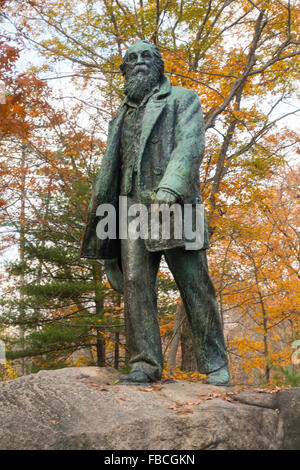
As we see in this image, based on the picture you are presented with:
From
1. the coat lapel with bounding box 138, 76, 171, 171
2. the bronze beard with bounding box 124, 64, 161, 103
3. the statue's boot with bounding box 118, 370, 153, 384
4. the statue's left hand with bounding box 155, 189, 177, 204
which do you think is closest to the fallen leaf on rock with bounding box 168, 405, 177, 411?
the statue's boot with bounding box 118, 370, 153, 384

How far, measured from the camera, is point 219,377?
3510mm

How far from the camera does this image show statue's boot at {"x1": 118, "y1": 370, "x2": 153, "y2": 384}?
10.9 ft

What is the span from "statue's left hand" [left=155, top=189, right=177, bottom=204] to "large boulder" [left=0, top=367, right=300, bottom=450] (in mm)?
1193

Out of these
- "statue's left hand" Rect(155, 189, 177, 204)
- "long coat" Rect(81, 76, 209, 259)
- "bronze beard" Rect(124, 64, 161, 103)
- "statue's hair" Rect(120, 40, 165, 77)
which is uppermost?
"statue's hair" Rect(120, 40, 165, 77)

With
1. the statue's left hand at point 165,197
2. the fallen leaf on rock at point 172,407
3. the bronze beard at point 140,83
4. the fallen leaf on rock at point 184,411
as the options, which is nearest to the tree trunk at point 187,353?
the bronze beard at point 140,83

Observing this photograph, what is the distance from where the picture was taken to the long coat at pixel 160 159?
3.40 meters

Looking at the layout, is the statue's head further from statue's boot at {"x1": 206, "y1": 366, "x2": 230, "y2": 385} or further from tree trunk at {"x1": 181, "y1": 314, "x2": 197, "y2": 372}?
tree trunk at {"x1": 181, "y1": 314, "x2": 197, "y2": 372}

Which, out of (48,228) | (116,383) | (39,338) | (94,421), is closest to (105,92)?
(48,228)

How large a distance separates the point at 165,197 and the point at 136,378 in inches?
48.3

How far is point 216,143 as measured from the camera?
34.7 ft
